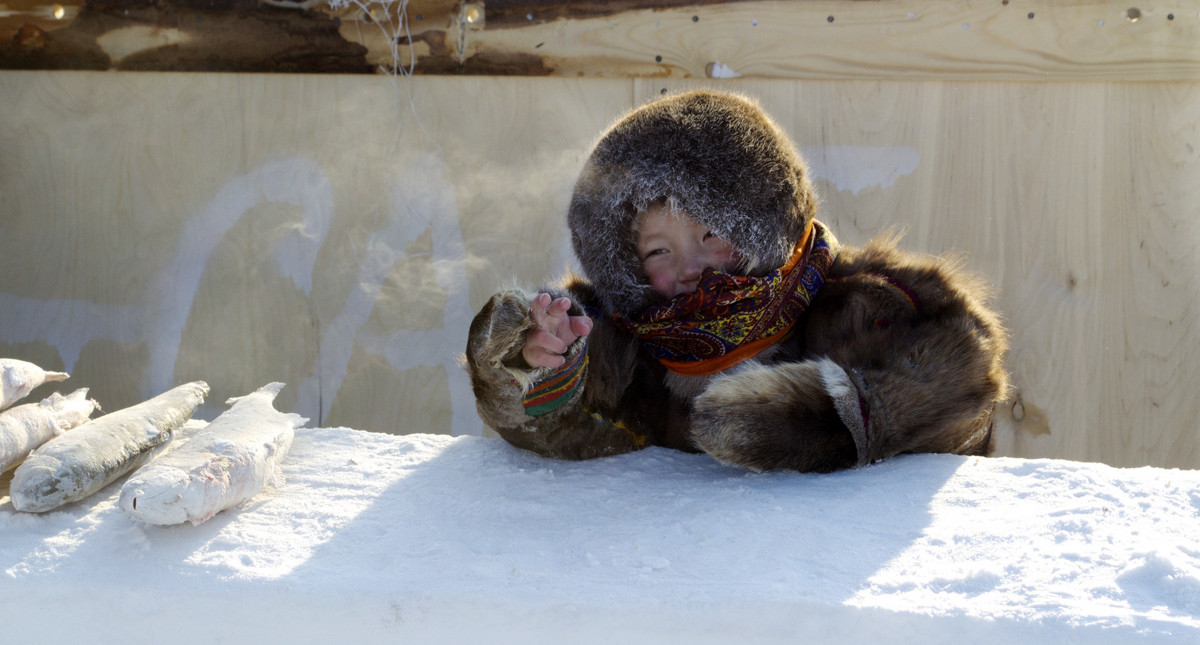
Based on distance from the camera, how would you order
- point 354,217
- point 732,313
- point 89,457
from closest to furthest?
point 89,457, point 732,313, point 354,217

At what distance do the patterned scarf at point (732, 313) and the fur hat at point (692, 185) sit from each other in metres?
0.04

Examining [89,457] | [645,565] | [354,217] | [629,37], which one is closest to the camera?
[645,565]

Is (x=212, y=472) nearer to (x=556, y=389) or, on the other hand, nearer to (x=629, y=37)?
(x=556, y=389)

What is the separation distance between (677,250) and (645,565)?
0.67 metres

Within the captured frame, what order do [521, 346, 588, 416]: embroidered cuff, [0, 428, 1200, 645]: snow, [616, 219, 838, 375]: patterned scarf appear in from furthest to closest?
[616, 219, 838, 375]: patterned scarf < [521, 346, 588, 416]: embroidered cuff < [0, 428, 1200, 645]: snow

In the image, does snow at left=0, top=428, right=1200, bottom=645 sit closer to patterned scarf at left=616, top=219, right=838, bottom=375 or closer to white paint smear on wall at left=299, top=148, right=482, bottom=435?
patterned scarf at left=616, top=219, right=838, bottom=375

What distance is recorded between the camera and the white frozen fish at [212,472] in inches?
39.8

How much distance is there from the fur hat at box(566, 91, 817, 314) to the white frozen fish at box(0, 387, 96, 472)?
89cm

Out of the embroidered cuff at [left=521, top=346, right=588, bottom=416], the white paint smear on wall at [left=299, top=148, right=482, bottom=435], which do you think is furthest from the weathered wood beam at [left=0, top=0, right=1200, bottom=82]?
the embroidered cuff at [left=521, top=346, right=588, bottom=416]

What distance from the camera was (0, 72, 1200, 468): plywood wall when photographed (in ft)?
7.39

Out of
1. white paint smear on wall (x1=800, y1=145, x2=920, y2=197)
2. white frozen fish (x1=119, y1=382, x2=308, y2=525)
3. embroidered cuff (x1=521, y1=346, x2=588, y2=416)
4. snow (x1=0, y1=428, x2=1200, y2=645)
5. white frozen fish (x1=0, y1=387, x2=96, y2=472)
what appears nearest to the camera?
snow (x1=0, y1=428, x2=1200, y2=645)

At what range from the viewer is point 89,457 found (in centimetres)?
115

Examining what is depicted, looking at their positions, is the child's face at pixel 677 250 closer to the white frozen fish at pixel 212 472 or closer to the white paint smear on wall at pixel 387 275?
the white frozen fish at pixel 212 472

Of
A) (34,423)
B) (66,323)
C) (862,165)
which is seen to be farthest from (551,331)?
(66,323)
